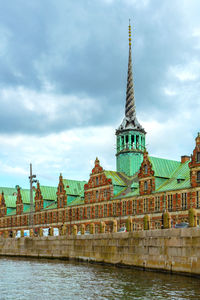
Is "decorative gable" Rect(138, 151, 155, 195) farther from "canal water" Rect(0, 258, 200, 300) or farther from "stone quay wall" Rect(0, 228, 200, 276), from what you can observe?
"canal water" Rect(0, 258, 200, 300)

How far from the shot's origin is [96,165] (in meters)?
86.5

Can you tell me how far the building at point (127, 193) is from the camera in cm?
6619

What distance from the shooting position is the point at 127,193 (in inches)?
3219

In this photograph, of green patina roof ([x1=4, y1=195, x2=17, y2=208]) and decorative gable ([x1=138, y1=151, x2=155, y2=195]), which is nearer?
decorative gable ([x1=138, y1=151, x2=155, y2=195])

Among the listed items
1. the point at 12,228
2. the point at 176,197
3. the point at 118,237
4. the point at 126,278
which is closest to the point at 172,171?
the point at 176,197

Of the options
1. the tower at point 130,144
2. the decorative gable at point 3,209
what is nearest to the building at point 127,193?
the tower at point 130,144

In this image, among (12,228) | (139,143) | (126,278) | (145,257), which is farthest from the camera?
(12,228)

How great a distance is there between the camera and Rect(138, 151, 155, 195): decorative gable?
72250mm

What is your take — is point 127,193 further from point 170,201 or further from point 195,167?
point 195,167

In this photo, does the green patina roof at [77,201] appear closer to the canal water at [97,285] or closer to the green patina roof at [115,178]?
the green patina roof at [115,178]

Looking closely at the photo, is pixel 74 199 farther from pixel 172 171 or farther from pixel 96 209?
pixel 172 171

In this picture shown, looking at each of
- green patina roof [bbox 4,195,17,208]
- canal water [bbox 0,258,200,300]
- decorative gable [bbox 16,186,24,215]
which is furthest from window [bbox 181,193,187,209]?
green patina roof [bbox 4,195,17,208]

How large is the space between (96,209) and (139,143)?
19.0m

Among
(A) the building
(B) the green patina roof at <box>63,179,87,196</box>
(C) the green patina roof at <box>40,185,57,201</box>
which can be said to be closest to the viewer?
(A) the building
